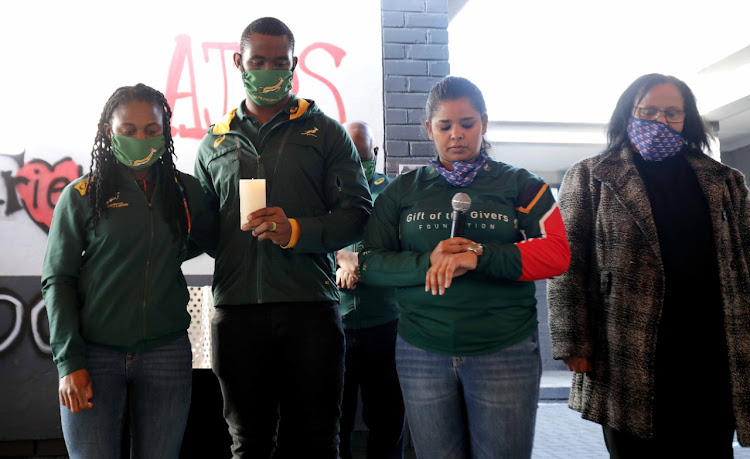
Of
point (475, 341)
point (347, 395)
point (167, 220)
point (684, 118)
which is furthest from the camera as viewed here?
point (347, 395)

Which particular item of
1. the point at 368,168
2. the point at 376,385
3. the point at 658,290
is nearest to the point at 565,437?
the point at 376,385

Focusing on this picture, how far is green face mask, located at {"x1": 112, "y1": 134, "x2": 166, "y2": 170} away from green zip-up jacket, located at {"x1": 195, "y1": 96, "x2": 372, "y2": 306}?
0.21m

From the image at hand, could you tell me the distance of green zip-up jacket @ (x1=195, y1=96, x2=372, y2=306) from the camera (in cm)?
189

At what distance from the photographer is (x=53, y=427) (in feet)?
Result: 11.8

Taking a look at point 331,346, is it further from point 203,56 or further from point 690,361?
point 203,56

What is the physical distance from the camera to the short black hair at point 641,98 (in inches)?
83.0

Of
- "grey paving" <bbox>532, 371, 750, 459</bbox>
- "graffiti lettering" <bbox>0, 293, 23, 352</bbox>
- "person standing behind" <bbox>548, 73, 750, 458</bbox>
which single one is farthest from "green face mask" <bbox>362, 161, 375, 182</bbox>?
"grey paving" <bbox>532, 371, 750, 459</bbox>

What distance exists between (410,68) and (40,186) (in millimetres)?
2425

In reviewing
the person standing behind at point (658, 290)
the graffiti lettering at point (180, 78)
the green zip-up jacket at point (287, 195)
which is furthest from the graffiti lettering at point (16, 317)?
the person standing behind at point (658, 290)

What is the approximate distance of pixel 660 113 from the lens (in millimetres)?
2068

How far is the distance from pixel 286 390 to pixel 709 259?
56.2 inches

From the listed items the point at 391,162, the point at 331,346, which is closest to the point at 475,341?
the point at 331,346

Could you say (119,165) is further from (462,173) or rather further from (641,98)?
(641,98)

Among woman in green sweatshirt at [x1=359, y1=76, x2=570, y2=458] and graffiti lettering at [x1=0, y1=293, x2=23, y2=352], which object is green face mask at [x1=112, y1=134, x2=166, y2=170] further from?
graffiti lettering at [x1=0, y1=293, x2=23, y2=352]
